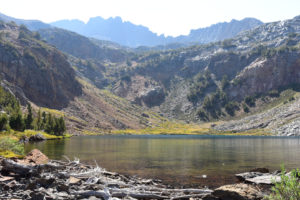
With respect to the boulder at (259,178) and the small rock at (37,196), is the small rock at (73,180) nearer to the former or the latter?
the small rock at (37,196)

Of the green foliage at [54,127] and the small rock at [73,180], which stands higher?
the small rock at [73,180]

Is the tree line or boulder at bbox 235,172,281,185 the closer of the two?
boulder at bbox 235,172,281,185

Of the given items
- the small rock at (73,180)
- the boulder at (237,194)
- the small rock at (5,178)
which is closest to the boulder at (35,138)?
the small rock at (5,178)

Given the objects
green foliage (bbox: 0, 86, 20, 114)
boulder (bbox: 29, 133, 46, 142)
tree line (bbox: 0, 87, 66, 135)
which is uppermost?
green foliage (bbox: 0, 86, 20, 114)

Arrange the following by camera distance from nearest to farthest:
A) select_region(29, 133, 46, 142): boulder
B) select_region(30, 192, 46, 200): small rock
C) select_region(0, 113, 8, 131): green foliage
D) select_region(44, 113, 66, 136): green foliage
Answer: select_region(30, 192, 46, 200): small rock, select_region(0, 113, 8, 131): green foliage, select_region(29, 133, 46, 142): boulder, select_region(44, 113, 66, 136): green foliage

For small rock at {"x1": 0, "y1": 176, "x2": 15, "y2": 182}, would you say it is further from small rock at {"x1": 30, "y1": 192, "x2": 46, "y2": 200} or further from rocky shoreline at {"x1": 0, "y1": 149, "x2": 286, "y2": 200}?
small rock at {"x1": 30, "y1": 192, "x2": 46, "y2": 200}

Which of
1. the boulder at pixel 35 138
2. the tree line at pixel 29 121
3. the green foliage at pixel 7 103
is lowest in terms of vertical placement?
the boulder at pixel 35 138

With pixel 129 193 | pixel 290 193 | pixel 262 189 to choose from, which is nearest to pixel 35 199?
pixel 129 193

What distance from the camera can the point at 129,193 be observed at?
24.0 metres

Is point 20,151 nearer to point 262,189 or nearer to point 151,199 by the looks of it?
point 151,199

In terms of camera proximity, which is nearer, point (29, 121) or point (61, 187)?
point (61, 187)

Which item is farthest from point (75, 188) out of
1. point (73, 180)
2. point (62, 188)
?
point (73, 180)

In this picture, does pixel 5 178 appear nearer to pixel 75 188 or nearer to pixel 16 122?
pixel 75 188

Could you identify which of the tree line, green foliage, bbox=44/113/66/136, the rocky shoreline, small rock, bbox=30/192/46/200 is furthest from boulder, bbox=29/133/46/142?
small rock, bbox=30/192/46/200
